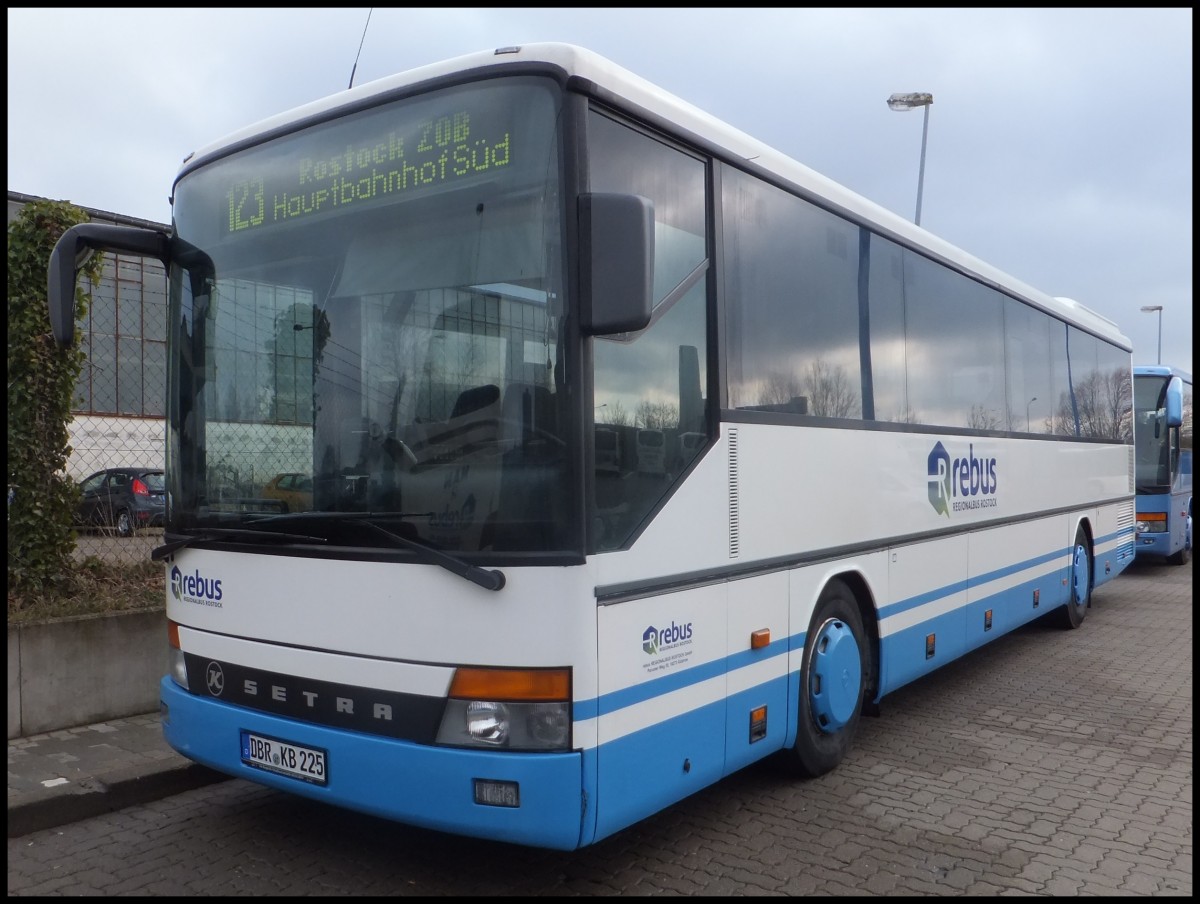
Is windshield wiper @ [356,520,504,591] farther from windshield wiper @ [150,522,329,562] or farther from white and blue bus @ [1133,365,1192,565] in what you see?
white and blue bus @ [1133,365,1192,565]

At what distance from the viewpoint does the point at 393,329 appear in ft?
13.9

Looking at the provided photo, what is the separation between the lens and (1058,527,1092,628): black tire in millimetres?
11094

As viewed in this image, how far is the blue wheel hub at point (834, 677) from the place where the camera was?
228 inches

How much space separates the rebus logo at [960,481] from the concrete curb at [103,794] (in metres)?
4.92

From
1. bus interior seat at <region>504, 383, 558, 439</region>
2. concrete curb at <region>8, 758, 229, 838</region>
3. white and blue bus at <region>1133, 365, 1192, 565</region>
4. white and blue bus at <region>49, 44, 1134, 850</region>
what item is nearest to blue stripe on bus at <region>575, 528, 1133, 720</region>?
white and blue bus at <region>49, 44, 1134, 850</region>

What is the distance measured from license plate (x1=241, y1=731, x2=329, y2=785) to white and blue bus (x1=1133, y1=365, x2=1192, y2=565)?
16.0m

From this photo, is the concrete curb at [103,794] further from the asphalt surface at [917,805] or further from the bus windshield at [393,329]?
the bus windshield at [393,329]

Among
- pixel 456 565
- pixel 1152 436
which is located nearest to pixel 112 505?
pixel 456 565

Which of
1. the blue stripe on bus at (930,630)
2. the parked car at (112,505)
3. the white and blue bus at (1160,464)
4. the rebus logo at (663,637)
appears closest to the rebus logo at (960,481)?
the blue stripe on bus at (930,630)

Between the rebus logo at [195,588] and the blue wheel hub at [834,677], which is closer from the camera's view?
the rebus logo at [195,588]

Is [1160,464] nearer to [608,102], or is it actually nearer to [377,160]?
[608,102]

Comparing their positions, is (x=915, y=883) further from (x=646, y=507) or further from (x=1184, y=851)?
(x=646, y=507)

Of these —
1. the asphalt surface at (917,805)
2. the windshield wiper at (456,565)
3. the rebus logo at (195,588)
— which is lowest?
the asphalt surface at (917,805)

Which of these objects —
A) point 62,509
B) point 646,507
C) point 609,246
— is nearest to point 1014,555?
point 646,507
